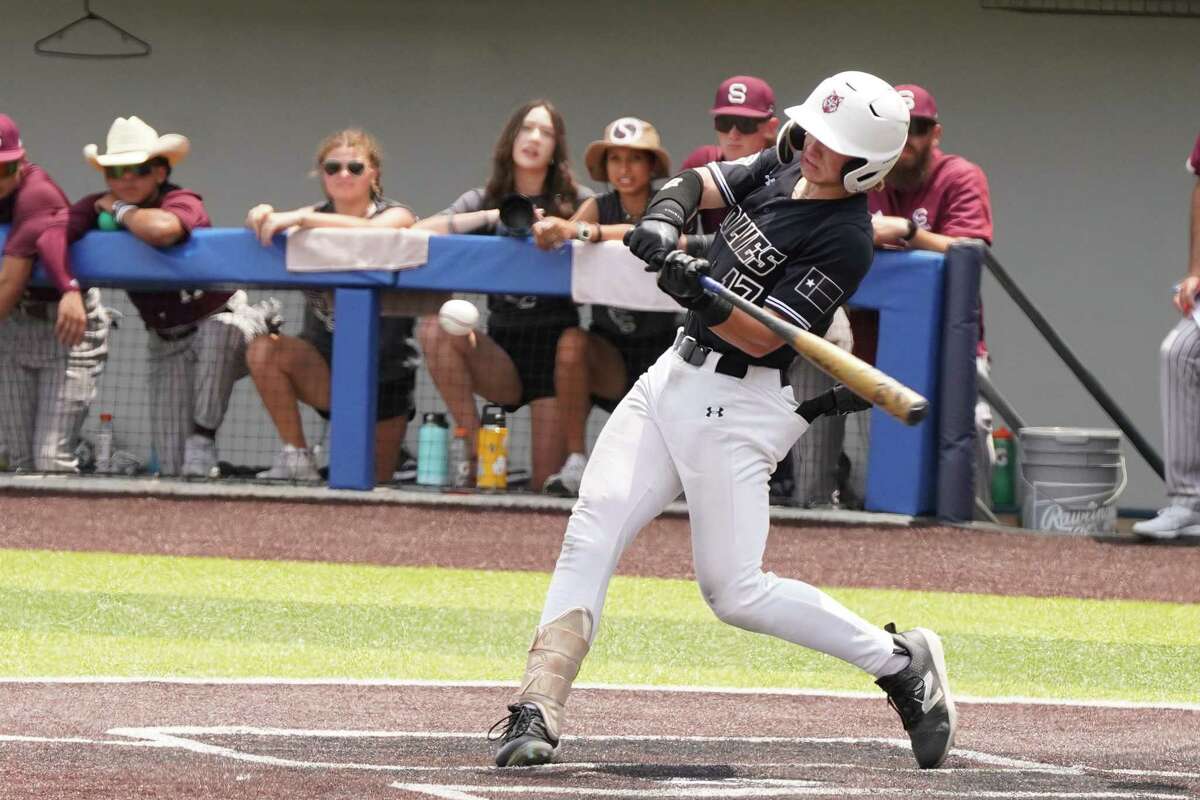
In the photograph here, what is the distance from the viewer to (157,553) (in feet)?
26.5

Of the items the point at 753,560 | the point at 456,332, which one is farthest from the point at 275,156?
the point at 753,560

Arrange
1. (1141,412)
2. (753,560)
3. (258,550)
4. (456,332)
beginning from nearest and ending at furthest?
(753,560) → (258,550) → (456,332) → (1141,412)

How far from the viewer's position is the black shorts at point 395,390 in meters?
9.46

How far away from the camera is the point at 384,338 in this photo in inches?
372

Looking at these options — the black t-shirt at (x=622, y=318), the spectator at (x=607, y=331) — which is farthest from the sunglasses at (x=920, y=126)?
the black t-shirt at (x=622, y=318)

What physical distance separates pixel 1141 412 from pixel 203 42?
233 inches

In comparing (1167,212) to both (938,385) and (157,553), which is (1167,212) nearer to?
(938,385)

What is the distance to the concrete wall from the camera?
37.1ft

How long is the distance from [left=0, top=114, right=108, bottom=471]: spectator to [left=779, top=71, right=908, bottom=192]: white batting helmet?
546 centimetres

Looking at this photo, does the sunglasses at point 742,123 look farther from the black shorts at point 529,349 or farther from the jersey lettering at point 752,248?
the jersey lettering at point 752,248

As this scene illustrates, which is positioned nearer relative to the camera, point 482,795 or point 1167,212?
point 482,795

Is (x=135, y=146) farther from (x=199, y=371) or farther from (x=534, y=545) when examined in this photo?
(x=534, y=545)

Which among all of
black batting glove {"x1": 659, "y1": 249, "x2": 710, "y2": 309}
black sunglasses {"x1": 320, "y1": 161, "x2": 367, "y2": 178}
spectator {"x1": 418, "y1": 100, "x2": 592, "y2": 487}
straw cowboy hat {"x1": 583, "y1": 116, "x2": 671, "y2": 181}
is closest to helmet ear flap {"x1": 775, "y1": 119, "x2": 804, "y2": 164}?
black batting glove {"x1": 659, "y1": 249, "x2": 710, "y2": 309}

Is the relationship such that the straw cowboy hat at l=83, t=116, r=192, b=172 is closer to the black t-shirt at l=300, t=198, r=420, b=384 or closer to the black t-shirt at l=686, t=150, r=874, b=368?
the black t-shirt at l=300, t=198, r=420, b=384
